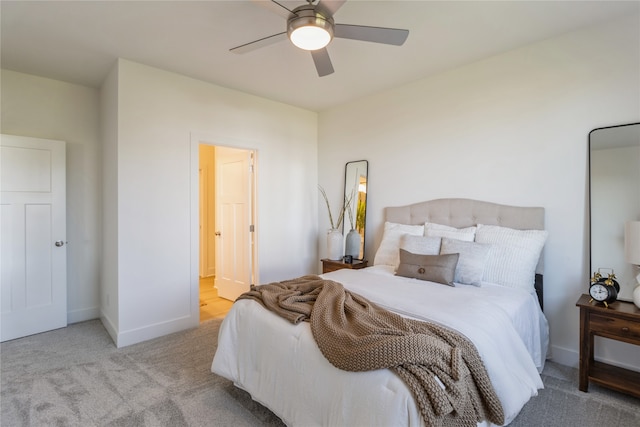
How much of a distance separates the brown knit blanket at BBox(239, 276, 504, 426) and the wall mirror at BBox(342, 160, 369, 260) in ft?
6.95

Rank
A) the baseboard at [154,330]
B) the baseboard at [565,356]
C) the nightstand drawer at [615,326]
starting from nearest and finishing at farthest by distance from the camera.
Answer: the nightstand drawer at [615,326]
the baseboard at [565,356]
the baseboard at [154,330]

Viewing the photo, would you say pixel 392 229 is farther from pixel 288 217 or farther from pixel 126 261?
pixel 126 261

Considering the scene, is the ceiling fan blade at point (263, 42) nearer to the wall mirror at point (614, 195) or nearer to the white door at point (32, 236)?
the wall mirror at point (614, 195)

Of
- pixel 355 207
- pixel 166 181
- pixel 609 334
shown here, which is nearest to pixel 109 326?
pixel 166 181

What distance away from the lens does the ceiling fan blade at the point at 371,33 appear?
192cm

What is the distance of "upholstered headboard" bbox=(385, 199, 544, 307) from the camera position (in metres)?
2.69

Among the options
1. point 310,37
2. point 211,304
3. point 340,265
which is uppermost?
point 310,37

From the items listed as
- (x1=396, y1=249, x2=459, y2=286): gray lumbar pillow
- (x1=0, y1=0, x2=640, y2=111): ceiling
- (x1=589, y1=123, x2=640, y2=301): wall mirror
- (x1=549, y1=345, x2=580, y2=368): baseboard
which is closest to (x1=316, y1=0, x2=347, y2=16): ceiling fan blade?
(x1=0, y1=0, x2=640, y2=111): ceiling

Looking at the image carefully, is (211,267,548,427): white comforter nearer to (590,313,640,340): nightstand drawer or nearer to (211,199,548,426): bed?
(211,199,548,426): bed

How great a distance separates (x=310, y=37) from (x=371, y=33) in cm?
40

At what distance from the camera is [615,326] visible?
81.3 inches

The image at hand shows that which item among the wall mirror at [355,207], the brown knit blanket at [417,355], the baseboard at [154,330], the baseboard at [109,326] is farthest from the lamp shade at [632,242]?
the baseboard at [109,326]

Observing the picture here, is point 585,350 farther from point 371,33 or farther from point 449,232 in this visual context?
point 371,33

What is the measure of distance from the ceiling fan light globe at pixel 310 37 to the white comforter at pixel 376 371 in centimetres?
170
